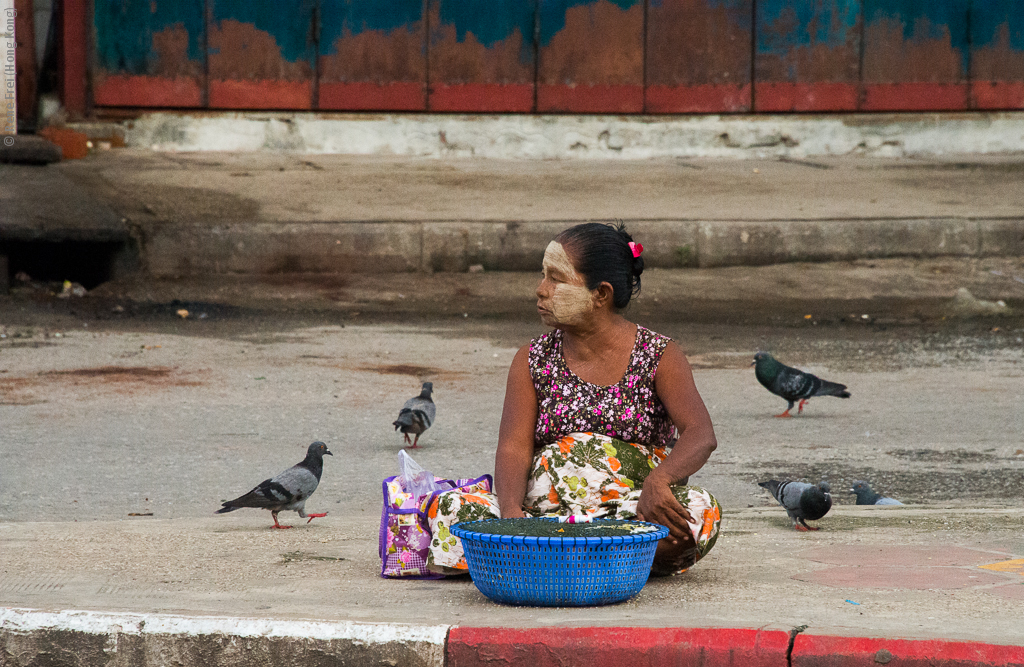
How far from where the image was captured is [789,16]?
14.7 meters

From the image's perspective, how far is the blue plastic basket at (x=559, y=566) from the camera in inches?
141

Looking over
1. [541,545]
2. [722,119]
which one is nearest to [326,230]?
[722,119]

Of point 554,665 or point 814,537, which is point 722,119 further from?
point 554,665

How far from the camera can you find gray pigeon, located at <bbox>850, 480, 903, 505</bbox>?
5.59 metres

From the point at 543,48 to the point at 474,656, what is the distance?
1165 centimetres

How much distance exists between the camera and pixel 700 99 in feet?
48.1

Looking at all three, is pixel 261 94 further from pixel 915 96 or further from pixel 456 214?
pixel 915 96

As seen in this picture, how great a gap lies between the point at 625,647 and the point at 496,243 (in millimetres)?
8317

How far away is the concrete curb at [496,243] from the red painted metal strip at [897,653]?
8268 mm

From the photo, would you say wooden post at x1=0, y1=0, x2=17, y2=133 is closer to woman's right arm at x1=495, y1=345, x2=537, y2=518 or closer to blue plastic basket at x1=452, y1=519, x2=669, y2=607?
woman's right arm at x1=495, y1=345, x2=537, y2=518

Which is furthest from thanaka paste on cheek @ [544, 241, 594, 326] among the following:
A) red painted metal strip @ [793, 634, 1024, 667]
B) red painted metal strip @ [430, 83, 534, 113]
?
red painted metal strip @ [430, 83, 534, 113]

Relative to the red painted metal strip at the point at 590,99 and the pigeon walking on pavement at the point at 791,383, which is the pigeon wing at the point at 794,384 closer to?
the pigeon walking on pavement at the point at 791,383

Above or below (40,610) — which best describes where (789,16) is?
above


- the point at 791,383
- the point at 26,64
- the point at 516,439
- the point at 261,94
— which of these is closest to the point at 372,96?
the point at 261,94
